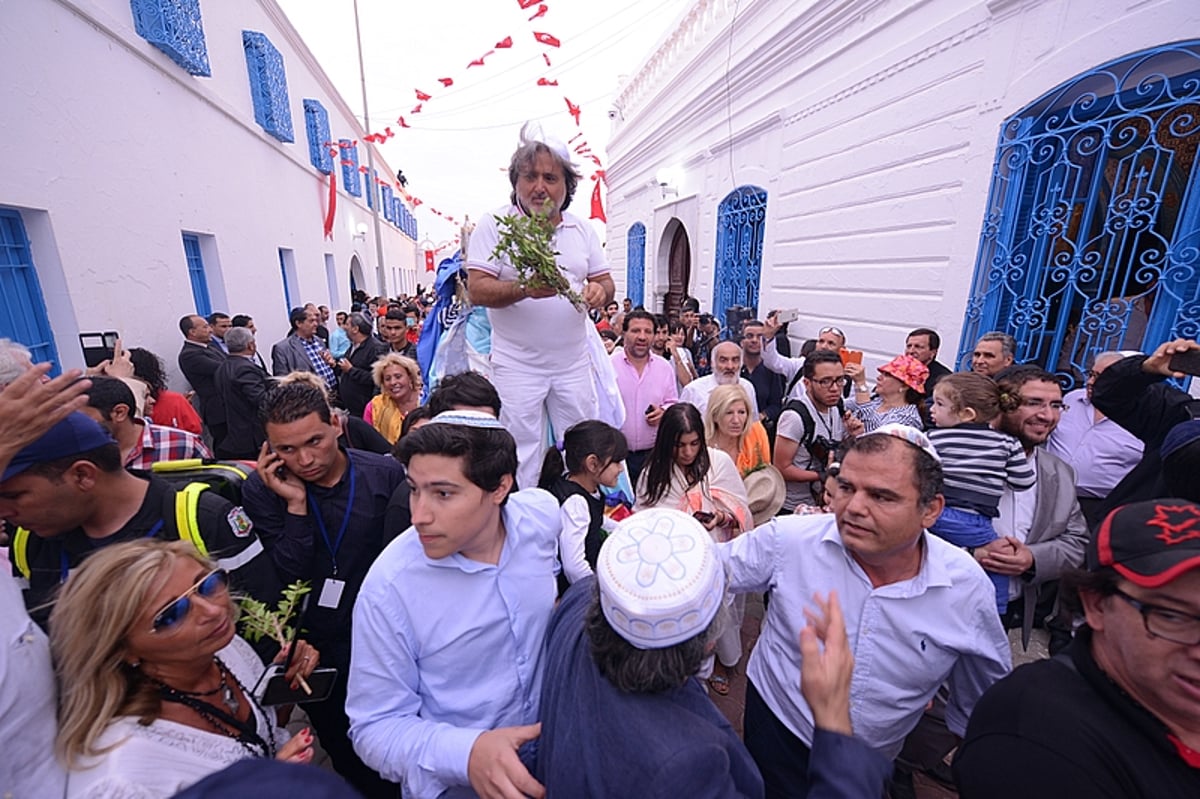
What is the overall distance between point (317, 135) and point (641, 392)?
1316 centimetres

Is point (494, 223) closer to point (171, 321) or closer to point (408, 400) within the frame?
point (408, 400)

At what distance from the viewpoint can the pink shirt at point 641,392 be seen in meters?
4.02

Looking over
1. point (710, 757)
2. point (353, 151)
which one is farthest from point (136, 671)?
point (353, 151)

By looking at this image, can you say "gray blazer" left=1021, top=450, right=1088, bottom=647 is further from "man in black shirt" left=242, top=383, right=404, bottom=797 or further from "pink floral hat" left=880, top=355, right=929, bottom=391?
"man in black shirt" left=242, top=383, right=404, bottom=797

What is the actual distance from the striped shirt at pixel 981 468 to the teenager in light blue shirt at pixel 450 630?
199 cm

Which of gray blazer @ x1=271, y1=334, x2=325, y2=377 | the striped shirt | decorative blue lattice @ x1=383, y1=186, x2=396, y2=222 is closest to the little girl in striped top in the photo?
the striped shirt

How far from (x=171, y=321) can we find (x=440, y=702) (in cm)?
646

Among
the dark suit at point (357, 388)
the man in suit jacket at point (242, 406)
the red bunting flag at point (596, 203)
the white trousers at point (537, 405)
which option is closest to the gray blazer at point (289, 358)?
the dark suit at point (357, 388)

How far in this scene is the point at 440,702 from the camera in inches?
55.5

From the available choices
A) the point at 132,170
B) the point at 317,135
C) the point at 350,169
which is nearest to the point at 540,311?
the point at 132,170

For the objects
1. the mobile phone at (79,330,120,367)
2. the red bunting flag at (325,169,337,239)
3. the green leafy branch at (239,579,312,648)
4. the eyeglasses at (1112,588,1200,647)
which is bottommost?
the green leafy branch at (239,579,312,648)

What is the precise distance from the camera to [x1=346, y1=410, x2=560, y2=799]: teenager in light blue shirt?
50.6 inches

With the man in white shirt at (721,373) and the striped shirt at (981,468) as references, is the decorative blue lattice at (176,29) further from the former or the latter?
the striped shirt at (981,468)

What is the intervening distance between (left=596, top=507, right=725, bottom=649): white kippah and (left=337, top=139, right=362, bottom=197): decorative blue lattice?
55.8ft
